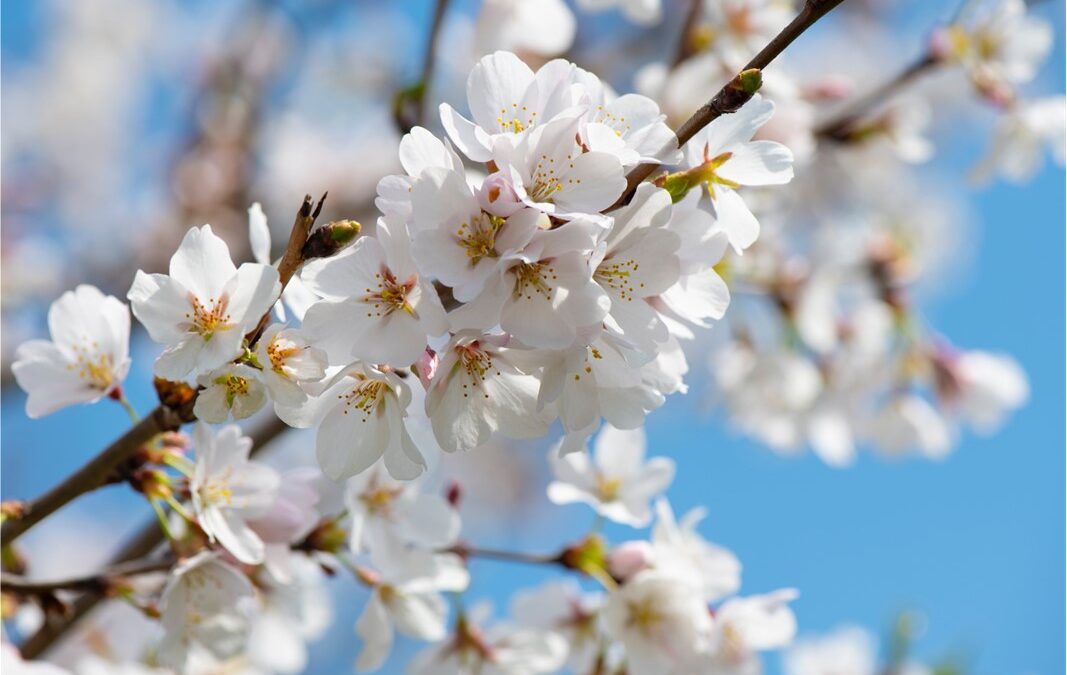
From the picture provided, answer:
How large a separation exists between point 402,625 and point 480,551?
0.61 ft

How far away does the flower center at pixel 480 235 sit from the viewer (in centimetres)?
113

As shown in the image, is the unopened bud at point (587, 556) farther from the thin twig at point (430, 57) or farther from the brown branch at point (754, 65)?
the thin twig at point (430, 57)

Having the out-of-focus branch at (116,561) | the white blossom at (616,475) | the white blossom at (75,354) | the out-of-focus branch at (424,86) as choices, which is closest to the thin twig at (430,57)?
the out-of-focus branch at (424,86)

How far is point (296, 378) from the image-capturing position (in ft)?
3.91

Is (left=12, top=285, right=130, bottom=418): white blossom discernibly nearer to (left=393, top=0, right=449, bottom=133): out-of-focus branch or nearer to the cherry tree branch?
the cherry tree branch

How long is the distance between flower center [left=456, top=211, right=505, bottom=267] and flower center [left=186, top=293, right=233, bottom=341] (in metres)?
0.31

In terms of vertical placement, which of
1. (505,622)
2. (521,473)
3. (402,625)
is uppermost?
(402,625)

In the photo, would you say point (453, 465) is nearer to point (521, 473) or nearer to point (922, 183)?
point (521, 473)

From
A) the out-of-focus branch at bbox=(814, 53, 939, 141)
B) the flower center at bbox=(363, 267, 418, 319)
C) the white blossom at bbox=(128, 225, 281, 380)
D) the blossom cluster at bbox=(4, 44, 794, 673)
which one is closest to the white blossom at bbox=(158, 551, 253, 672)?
the blossom cluster at bbox=(4, 44, 794, 673)

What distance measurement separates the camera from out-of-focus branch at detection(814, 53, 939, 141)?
2.68m

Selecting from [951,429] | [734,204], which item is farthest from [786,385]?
[734,204]

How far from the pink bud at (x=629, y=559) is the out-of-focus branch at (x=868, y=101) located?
160cm

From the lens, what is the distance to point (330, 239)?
1139mm

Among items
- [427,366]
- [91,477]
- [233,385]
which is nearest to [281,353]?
[233,385]
